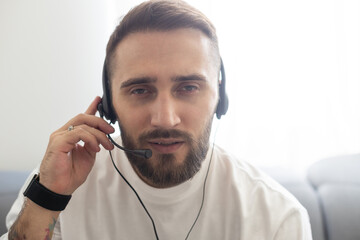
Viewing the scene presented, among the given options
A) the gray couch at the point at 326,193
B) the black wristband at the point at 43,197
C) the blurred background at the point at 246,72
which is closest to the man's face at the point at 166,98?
the black wristband at the point at 43,197

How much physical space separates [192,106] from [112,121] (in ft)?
0.92

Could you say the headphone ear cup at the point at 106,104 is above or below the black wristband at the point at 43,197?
above

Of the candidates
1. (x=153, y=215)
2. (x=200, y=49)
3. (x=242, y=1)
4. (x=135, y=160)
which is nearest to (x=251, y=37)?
(x=242, y=1)

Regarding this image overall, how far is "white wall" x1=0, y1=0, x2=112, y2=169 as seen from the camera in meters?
1.28

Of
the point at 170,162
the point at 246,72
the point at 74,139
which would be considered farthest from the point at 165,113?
the point at 246,72

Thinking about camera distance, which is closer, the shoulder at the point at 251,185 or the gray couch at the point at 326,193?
the shoulder at the point at 251,185

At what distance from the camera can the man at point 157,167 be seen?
0.77 meters

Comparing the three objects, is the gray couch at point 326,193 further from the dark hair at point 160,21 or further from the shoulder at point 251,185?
the dark hair at point 160,21

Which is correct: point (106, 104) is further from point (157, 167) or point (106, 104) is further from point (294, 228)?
point (294, 228)

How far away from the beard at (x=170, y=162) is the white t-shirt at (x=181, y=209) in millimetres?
32

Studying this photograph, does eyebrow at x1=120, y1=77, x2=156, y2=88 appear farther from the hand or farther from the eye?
the hand

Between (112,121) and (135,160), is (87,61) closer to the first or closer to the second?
(112,121)

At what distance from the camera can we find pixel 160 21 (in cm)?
82

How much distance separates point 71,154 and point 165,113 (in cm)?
35
